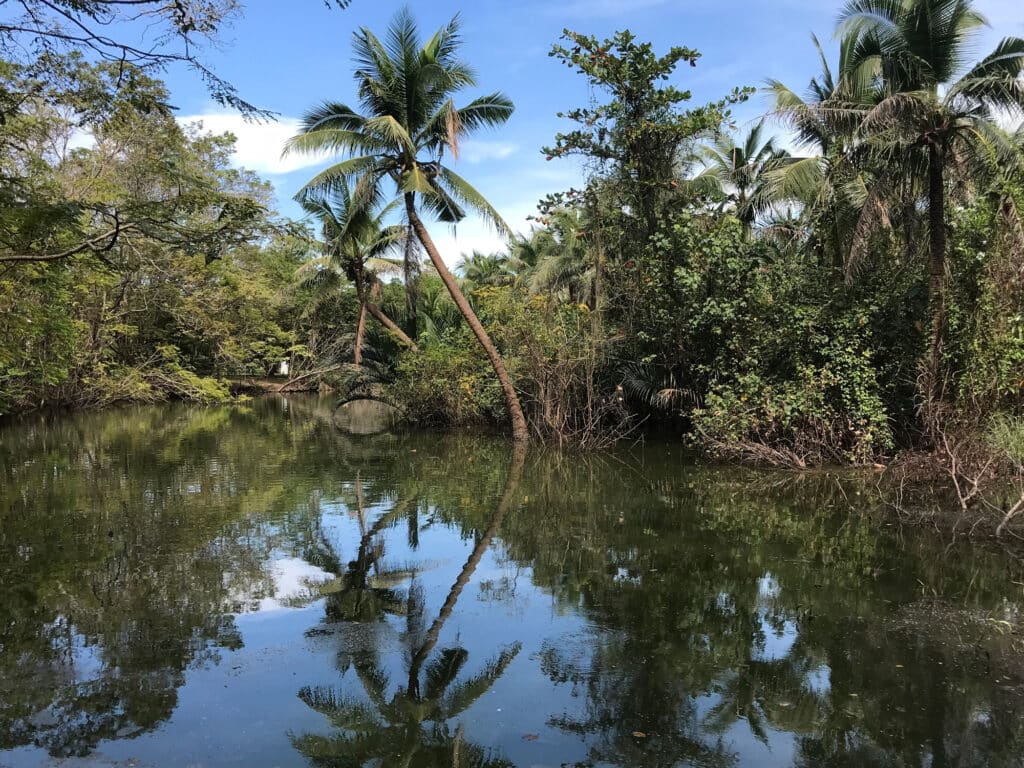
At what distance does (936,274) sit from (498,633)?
10323mm

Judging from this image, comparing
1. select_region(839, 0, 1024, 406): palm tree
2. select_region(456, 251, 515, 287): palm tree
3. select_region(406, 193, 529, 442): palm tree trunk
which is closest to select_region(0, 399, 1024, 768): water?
select_region(839, 0, 1024, 406): palm tree

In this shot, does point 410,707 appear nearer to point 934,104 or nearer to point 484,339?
point 934,104

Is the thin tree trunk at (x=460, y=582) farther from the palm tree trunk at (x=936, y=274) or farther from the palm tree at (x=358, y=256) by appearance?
the palm tree at (x=358, y=256)

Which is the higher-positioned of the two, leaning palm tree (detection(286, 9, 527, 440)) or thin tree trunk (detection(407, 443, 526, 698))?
leaning palm tree (detection(286, 9, 527, 440))

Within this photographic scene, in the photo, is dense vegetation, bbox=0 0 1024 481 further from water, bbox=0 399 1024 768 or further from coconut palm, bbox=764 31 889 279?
water, bbox=0 399 1024 768

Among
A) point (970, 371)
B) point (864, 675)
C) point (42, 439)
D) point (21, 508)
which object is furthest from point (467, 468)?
point (42, 439)

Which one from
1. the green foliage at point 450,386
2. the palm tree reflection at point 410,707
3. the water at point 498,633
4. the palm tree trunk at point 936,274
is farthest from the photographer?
the green foliage at point 450,386

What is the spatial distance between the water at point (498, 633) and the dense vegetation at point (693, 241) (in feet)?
10.2

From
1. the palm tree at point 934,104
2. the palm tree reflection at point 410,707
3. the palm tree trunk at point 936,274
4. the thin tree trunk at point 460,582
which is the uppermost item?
the palm tree at point 934,104

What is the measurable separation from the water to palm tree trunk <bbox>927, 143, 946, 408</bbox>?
9.44 feet

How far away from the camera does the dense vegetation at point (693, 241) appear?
1095 cm

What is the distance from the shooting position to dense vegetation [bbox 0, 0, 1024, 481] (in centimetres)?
1095

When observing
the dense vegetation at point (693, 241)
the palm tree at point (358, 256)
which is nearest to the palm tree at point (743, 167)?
the dense vegetation at point (693, 241)

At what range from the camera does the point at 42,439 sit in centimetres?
1900
